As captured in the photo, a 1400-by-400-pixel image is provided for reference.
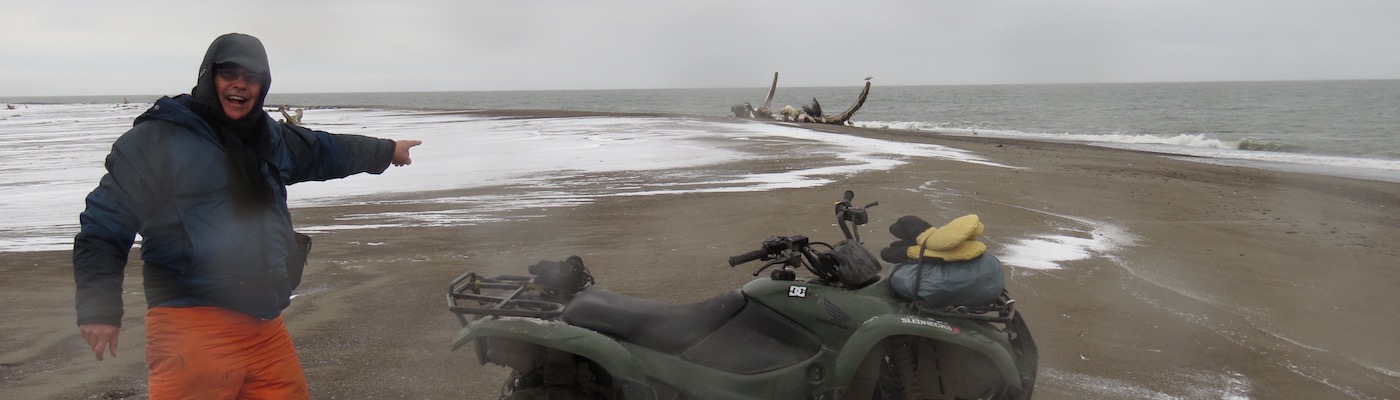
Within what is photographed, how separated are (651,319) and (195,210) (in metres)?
1.64

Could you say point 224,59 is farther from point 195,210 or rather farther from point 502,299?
point 502,299

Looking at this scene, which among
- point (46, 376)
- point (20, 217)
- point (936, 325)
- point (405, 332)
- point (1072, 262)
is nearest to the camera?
point (936, 325)

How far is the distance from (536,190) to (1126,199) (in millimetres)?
7273

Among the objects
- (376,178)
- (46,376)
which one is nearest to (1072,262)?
(46,376)

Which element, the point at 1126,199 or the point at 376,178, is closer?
the point at 1126,199

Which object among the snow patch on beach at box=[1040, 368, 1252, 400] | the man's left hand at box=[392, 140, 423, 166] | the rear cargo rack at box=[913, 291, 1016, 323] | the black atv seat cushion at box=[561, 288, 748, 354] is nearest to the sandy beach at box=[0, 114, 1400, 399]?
the snow patch on beach at box=[1040, 368, 1252, 400]

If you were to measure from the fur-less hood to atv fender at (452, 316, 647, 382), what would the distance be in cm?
120

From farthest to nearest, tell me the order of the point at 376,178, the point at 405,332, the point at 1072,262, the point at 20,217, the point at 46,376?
the point at 376,178 < the point at 20,217 < the point at 1072,262 < the point at 405,332 < the point at 46,376

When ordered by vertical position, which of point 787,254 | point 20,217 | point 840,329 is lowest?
point 20,217

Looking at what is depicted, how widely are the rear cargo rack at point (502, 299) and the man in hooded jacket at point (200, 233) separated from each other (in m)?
0.75

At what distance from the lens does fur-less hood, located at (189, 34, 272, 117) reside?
2.73 meters

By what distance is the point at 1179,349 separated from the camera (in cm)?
537

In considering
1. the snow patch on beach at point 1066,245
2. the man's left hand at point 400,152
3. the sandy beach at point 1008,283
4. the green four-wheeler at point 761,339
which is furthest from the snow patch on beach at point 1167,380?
the man's left hand at point 400,152

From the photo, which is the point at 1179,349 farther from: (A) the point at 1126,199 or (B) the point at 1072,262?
(A) the point at 1126,199
